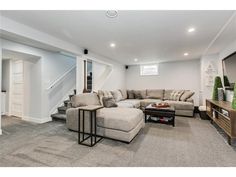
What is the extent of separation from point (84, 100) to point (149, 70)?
4444mm

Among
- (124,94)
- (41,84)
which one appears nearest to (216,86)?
(124,94)

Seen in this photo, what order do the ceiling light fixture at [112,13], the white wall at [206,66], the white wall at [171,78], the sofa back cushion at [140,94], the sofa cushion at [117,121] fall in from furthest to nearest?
the sofa back cushion at [140,94] < the white wall at [171,78] < the white wall at [206,66] < the sofa cushion at [117,121] < the ceiling light fixture at [112,13]

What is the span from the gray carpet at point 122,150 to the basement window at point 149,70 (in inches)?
158

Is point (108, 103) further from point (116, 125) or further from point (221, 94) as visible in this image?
point (221, 94)

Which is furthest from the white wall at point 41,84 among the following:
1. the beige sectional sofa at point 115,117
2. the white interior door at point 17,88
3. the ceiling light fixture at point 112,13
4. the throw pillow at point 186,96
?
the throw pillow at point 186,96

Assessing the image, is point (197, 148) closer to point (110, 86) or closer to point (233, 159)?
point (233, 159)

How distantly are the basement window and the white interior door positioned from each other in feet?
17.1

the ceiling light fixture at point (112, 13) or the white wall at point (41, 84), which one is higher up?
the ceiling light fixture at point (112, 13)

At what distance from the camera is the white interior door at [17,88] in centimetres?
460

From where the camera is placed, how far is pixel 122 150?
7.25 feet

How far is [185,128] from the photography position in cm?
339

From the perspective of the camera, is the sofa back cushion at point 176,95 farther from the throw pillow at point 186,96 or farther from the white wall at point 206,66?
the white wall at point 206,66

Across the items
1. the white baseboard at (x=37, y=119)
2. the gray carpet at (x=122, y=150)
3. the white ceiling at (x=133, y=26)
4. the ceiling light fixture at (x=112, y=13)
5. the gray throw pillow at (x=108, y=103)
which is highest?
the white ceiling at (x=133, y=26)
